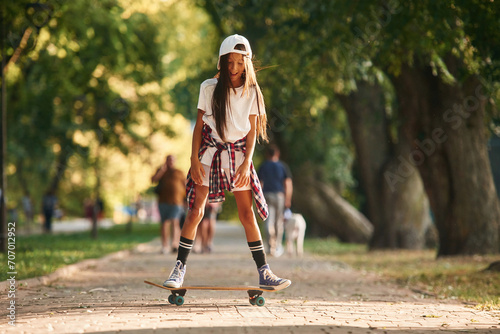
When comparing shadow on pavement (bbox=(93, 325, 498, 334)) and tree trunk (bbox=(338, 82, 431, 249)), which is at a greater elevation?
tree trunk (bbox=(338, 82, 431, 249))

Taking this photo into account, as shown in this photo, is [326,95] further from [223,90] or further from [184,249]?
[184,249]

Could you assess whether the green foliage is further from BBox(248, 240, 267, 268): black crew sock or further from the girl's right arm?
BBox(248, 240, 267, 268): black crew sock

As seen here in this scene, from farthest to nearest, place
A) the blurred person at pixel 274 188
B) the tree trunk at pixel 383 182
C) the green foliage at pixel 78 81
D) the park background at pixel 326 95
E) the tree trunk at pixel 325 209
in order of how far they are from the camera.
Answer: the tree trunk at pixel 325 209
the tree trunk at pixel 383 182
the green foliage at pixel 78 81
the blurred person at pixel 274 188
the park background at pixel 326 95

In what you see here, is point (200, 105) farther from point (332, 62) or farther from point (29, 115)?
point (29, 115)

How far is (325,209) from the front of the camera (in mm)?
25953

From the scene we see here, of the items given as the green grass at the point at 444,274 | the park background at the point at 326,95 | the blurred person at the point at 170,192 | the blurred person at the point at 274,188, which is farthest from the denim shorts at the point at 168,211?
the green grass at the point at 444,274

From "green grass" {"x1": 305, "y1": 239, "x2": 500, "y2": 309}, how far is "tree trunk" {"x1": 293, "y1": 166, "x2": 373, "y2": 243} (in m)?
9.27

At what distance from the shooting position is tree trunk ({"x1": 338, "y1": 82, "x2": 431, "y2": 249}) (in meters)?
19.5

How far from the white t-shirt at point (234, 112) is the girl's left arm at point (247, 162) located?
0.04 metres

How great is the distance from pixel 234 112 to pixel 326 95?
12079 millimetres

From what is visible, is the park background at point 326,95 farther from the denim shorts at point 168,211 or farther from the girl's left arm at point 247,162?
the denim shorts at point 168,211

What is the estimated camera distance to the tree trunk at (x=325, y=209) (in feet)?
82.5

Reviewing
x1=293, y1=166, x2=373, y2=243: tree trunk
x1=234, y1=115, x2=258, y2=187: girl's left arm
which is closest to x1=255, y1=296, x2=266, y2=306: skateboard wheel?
x1=234, y1=115, x2=258, y2=187: girl's left arm

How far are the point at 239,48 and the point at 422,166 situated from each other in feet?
30.2
